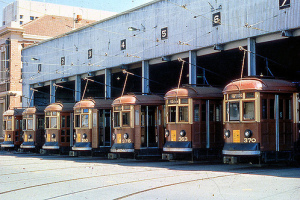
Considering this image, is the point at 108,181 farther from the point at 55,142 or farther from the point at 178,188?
the point at 55,142

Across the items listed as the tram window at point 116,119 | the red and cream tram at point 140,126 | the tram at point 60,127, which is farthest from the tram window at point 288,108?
the tram at point 60,127

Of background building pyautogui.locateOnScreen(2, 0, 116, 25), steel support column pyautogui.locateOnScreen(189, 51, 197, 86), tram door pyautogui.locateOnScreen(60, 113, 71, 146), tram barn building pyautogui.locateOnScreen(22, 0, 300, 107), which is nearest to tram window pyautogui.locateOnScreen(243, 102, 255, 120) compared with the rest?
tram barn building pyautogui.locateOnScreen(22, 0, 300, 107)

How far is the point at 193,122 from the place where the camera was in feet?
62.3

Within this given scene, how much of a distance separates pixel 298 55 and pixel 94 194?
18484 millimetres

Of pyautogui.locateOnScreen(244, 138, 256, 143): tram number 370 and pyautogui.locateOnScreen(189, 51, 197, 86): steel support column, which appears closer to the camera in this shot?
pyautogui.locateOnScreen(244, 138, 256, 143): tram number 370

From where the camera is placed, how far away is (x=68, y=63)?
122ft

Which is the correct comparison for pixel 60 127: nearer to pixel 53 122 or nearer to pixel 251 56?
pixel 53 122

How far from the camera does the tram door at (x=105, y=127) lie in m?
24.4

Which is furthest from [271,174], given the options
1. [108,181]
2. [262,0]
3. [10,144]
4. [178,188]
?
[10,144]

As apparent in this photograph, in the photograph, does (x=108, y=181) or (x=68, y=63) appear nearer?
(x=108, y=181)

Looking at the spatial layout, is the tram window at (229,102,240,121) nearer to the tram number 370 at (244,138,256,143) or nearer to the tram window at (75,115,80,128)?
the tram number 370 at (244,138,256,143)

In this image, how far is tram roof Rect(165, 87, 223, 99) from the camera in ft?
62.6

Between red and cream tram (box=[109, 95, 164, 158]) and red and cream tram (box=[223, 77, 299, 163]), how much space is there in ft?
16.2

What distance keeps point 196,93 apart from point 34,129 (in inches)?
575
